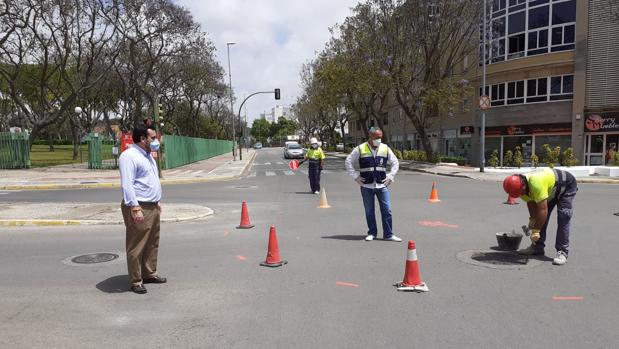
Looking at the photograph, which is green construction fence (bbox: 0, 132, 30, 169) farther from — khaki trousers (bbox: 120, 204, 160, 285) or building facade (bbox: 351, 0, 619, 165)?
building facade (bbox: 351, 0, 619, 165)

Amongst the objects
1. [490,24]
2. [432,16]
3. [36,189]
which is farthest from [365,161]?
[490,24]

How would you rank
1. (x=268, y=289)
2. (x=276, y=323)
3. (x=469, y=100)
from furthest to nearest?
(x=469, y=100), (x=268, y=289), (x=276, y=323)

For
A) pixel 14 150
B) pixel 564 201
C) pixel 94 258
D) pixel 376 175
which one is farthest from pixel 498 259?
pixel 14 150

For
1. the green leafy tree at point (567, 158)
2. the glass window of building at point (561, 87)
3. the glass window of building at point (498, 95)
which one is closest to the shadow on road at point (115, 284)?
the green leafy tree at point (567, 158)

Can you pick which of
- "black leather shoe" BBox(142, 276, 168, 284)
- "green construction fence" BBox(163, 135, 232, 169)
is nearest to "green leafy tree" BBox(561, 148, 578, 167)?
"green construction fence" BBox(163, 135, 232, 169)

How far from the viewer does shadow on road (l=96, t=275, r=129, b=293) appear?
17.2ft

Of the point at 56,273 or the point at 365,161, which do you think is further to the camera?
the point at 365,161

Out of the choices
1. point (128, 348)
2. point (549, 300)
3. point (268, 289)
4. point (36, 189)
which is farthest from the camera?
point (36, 189)

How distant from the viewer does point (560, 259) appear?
6.01 meters

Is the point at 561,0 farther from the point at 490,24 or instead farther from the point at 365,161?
the point at 365,161

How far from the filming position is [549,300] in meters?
4.75

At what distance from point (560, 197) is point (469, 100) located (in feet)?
114

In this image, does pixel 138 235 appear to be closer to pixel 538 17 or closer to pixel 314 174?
pixel 314 174

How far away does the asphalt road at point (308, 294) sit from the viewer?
13.0ft
